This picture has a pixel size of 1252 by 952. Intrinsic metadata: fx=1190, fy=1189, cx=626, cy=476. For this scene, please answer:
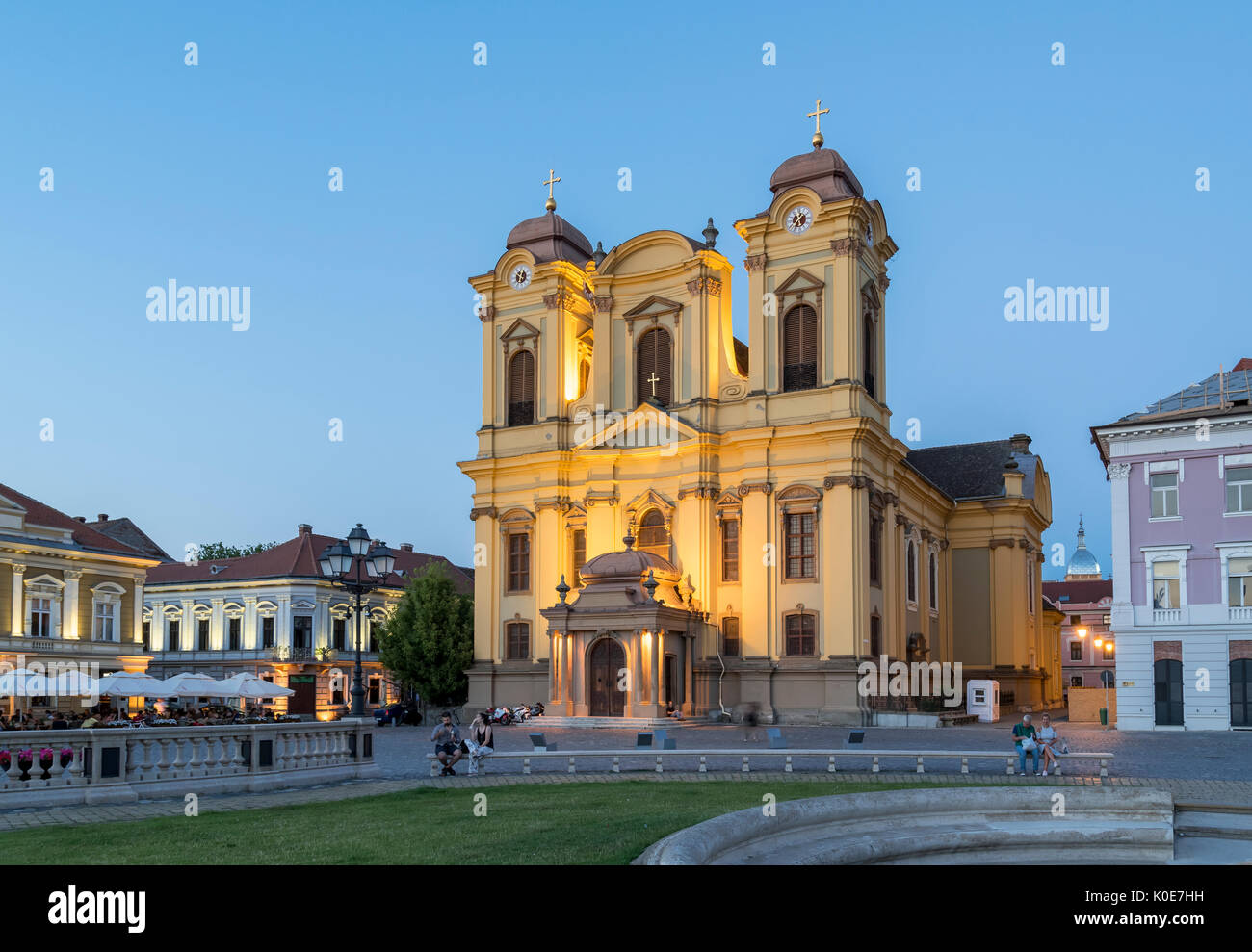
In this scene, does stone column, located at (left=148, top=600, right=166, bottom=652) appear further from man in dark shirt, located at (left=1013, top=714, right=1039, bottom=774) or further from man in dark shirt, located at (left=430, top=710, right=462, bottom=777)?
man in dark shirt, located at (left=1013, top=714, right=1039, bottom=774)

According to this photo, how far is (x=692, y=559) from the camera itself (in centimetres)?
4656

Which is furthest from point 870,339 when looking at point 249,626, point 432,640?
point 249,626

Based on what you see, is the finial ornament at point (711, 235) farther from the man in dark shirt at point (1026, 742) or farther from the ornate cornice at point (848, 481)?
the man in dark shirt at point (1026, 742)

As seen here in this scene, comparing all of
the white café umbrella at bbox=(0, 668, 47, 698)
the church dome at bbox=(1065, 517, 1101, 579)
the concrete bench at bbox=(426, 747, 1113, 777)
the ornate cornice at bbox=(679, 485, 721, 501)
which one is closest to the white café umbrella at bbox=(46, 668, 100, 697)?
the white café umbrella at bbox=(0, 668, 47, 698)

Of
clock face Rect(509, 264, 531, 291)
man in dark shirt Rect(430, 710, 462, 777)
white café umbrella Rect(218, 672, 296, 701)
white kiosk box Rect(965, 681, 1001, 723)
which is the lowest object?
white kiosk box Rect(965, 681, 1001, 723)

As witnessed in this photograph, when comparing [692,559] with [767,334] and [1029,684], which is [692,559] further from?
[1029,684]

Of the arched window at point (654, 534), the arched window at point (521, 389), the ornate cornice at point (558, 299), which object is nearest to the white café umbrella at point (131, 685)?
the arched window at point (654, 534)

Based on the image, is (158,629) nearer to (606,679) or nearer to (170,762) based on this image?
(606,679)

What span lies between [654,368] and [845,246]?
9.27 metres

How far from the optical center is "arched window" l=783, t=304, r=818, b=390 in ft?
151

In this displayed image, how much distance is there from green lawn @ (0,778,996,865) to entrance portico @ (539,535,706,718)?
24.4 m

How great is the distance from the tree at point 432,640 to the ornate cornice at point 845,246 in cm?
2289
